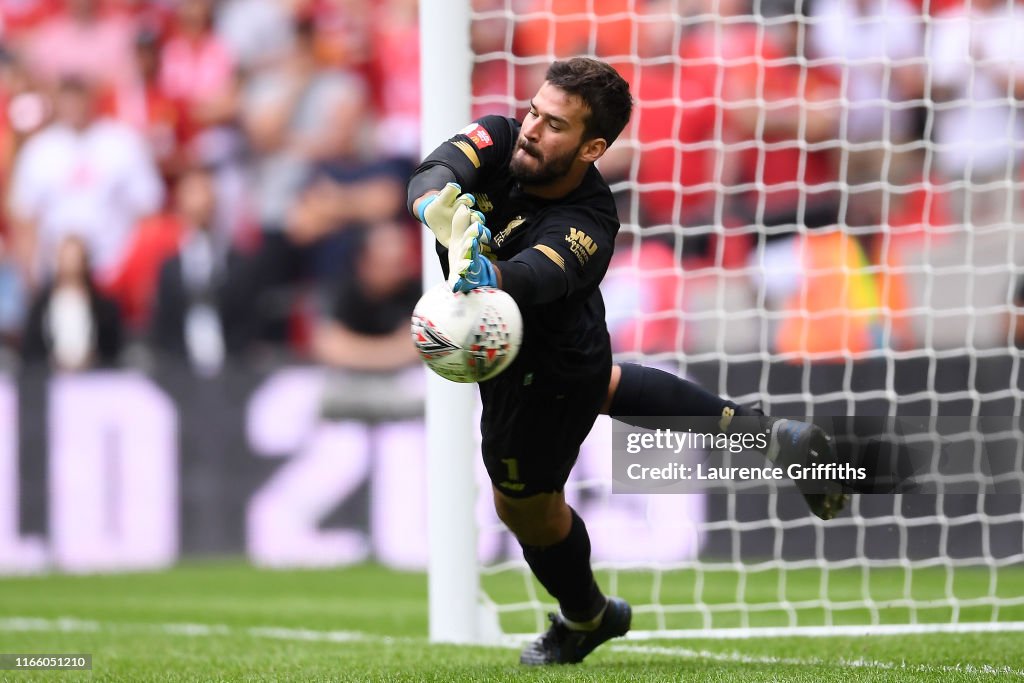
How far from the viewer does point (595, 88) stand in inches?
185

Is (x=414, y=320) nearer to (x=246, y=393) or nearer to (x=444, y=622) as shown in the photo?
(x=444, y=622)

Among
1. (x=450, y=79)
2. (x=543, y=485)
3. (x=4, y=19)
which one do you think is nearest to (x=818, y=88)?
(x=450, y=79)

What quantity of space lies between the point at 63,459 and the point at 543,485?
586cm

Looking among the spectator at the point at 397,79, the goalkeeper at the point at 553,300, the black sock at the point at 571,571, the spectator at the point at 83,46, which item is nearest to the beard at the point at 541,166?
the goalkeeper at the point at 553,300

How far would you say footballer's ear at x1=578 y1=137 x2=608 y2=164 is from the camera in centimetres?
477

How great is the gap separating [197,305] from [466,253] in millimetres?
7136

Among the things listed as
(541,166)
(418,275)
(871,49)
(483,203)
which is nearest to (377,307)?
(418,275)

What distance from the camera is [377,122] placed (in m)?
11.9

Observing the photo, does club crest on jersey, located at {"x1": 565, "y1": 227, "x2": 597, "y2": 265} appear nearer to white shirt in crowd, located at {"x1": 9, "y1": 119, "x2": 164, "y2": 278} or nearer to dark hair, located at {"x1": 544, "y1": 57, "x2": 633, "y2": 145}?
dark hair, located at {"x1": 544, "y1": 57, "x2": 633, "y2": 145}

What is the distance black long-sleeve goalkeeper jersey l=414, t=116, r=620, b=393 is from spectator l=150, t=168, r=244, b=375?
20.3ft

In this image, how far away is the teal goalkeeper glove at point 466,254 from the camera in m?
4.11

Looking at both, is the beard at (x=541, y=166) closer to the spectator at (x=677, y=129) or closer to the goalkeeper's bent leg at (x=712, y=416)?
the goalkeeper's bent leg at (x=712, y=416)

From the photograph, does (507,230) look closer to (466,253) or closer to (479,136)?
(479,136)

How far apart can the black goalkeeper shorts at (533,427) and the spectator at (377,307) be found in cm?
551
